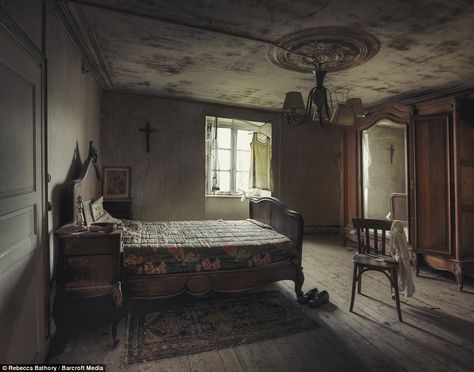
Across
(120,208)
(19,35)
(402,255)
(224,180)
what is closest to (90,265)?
(19,35)

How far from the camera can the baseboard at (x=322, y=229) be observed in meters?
6.26

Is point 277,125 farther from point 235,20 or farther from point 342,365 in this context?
point 342,365

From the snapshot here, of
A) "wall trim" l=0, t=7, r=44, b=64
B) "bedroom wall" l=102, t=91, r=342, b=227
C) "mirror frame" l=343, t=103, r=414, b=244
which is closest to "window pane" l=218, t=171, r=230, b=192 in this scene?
"bedroom wall" l=102, t=91, r=342, b=227

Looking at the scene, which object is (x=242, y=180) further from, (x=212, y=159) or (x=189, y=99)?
(x=189, y=99)

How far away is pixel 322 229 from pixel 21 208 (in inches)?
223

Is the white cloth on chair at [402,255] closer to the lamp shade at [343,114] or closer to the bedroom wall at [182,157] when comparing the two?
the lamp shade at [343,114]

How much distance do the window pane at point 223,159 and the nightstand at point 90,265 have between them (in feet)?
13.9

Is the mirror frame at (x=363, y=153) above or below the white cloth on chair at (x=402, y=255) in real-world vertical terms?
above

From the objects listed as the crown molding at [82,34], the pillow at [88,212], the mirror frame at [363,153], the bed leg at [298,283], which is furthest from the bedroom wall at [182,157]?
the bed leg at [298,283]

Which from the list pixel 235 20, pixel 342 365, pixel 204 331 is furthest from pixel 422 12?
pixel 204 331

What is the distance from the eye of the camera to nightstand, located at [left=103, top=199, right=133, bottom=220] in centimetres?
451

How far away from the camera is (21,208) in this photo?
63.6 inches

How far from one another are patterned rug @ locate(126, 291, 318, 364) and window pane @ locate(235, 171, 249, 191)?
368 centimetres

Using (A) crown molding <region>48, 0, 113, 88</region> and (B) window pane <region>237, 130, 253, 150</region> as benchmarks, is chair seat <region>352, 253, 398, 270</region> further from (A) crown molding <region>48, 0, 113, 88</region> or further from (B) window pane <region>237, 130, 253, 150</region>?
(B) window pane <region>237, 130, 253, 150</region>
